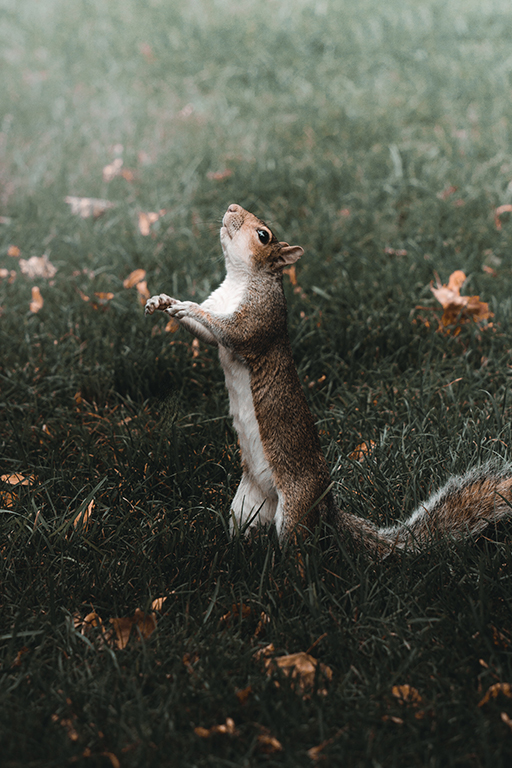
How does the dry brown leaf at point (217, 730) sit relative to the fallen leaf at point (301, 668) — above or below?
above

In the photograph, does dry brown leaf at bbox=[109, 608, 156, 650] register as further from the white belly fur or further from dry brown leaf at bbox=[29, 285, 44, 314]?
dry brown leaf at bbox=[29, 285, 44, 314]

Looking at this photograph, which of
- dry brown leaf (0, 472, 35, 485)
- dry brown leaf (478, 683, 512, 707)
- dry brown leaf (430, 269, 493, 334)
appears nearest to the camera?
dry brown leaf (478, 683, 512, 707)

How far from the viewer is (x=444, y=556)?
217cm

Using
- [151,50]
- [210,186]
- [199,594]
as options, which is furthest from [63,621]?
[151,50]

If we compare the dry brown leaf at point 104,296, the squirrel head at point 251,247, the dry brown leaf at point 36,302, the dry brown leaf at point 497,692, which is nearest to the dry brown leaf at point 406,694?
the dry brown leaf at point 497,692

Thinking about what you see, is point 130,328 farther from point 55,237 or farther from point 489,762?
point 489,762

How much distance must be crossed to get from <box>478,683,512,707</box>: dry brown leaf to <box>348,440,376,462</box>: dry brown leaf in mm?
1101

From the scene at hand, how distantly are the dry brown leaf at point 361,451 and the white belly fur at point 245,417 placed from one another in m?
0.62

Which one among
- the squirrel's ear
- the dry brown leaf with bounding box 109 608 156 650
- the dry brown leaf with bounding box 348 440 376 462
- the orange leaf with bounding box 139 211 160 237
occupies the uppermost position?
the squirrel's ear

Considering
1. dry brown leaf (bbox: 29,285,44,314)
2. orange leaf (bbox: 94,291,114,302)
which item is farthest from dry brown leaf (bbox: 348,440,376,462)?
dry brown leaf (bbox: 29,285,44,314)

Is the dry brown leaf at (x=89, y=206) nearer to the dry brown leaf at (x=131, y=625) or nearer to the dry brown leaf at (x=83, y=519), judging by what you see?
the dry brown leaf at (x=83, y=519)

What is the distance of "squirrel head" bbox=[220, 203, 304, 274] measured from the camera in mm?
2174

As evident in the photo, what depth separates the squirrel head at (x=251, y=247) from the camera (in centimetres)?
217

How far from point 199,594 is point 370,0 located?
26.9 ft
